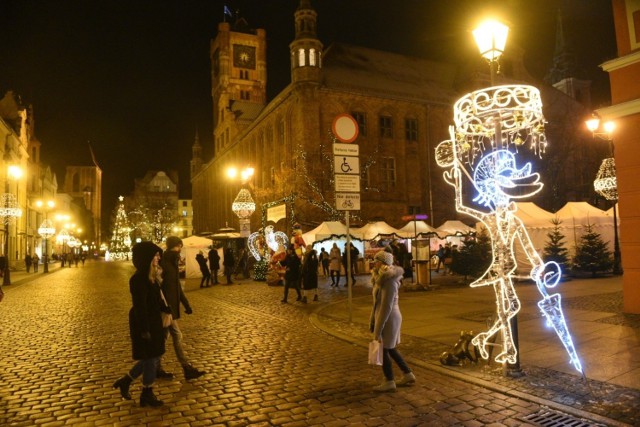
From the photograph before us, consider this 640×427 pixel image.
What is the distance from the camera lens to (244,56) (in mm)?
→ 78312

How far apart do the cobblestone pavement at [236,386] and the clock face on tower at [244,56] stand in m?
71.4

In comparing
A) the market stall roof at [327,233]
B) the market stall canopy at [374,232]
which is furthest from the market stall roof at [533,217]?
the market stall roof at [327,233]

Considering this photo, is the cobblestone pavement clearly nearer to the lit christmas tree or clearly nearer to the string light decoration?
the string light decoration

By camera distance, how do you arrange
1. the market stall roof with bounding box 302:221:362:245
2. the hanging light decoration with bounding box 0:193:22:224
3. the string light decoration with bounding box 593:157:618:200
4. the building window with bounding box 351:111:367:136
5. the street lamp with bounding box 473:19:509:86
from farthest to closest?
the building window with bounding box 351:111:367:136 < the market stall roof with bounding box 302:221:362:245 < the hanging light decoration with bounding box 0:193:22:224 < the string light decoration with bounding box 593:157:618:200 < the street lamp with bounding box 473:19:509:86

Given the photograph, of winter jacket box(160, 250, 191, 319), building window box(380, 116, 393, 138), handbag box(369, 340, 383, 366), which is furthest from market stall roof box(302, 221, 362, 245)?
handbag box(369, 340, 383, 366)

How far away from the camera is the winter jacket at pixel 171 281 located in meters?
7.18

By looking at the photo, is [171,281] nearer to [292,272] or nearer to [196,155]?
[292,272]

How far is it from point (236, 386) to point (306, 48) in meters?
34.8

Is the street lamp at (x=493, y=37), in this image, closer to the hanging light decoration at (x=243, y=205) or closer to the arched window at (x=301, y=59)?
the hanging light decoration at (x=243, y=205)

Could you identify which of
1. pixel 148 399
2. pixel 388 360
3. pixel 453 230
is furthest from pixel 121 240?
pixel 388 360

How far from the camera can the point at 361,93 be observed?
39844 mm

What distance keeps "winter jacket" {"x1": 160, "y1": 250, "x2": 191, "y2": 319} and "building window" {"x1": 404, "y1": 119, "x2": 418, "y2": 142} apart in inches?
1449

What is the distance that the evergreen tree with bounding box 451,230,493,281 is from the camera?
795 inches

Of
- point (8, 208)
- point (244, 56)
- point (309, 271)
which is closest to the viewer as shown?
point (309, 271)
